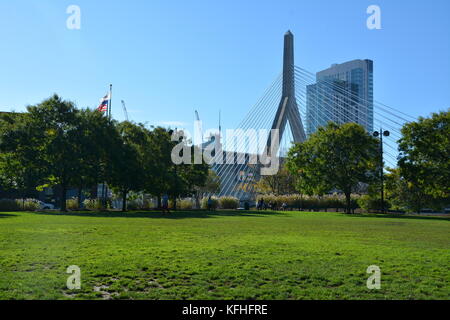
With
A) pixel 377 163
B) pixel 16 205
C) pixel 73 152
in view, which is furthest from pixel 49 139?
pixel 377 163

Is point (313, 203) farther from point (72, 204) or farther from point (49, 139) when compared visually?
point (49, 139)

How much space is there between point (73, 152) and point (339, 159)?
2772cm

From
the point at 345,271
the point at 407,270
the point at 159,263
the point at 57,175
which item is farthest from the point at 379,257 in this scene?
the point at 57,175

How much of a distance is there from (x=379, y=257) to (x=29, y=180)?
4864 centimetres

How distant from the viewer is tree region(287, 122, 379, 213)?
45.6 meters

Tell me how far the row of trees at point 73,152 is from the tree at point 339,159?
16019 mm

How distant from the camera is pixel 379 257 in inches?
412

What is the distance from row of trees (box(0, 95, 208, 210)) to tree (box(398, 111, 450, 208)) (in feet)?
75.7

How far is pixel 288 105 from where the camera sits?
50.9 m

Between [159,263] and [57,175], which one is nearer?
[159,263]

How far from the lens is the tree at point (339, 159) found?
45625 millimetres

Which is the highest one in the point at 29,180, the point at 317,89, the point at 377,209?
the point at 317,89

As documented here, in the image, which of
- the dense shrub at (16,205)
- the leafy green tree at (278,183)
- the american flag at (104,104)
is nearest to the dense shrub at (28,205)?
the dense shrub at (16,205)
